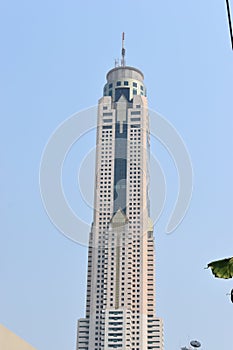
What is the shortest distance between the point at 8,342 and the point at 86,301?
38.0 metres

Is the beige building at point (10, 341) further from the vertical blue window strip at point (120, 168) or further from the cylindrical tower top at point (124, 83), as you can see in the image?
the cylindrical tower top at point (124, 83)

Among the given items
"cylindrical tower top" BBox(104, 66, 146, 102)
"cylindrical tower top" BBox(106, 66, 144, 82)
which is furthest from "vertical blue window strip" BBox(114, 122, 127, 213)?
"cylindrical tower top" BBox(106, 66, 144, 82)

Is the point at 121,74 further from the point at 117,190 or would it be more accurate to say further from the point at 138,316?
the point at 138,316

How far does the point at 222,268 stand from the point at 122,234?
4243 cm

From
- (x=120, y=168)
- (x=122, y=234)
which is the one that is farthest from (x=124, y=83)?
(x=122, y=234)

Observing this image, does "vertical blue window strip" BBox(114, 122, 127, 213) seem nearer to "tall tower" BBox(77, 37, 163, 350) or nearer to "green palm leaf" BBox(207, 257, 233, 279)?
"tall tower" BBox(77, 37, 163, 350)

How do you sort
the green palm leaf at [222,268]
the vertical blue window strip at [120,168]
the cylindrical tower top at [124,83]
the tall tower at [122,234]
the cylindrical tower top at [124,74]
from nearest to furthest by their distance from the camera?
the green palm leaf at [222,268], the tall tower at [122,234], the vertical blue window strip at [120,168], the cylindrical tower top at [124,83], the cylindrical tower top at [124,74]

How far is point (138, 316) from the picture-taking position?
41.9 meters

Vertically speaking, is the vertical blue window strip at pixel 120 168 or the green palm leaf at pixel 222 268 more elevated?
the vertical blue window strip at pixel 120 168

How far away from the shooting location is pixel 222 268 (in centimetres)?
268

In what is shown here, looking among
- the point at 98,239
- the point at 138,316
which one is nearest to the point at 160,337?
the point at 138,316

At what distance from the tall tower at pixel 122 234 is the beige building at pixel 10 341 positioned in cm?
3600

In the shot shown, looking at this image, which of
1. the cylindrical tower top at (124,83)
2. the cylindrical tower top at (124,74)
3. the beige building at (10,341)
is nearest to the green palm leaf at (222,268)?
the beige building at (10,341)

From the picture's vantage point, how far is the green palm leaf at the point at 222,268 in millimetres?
2658
